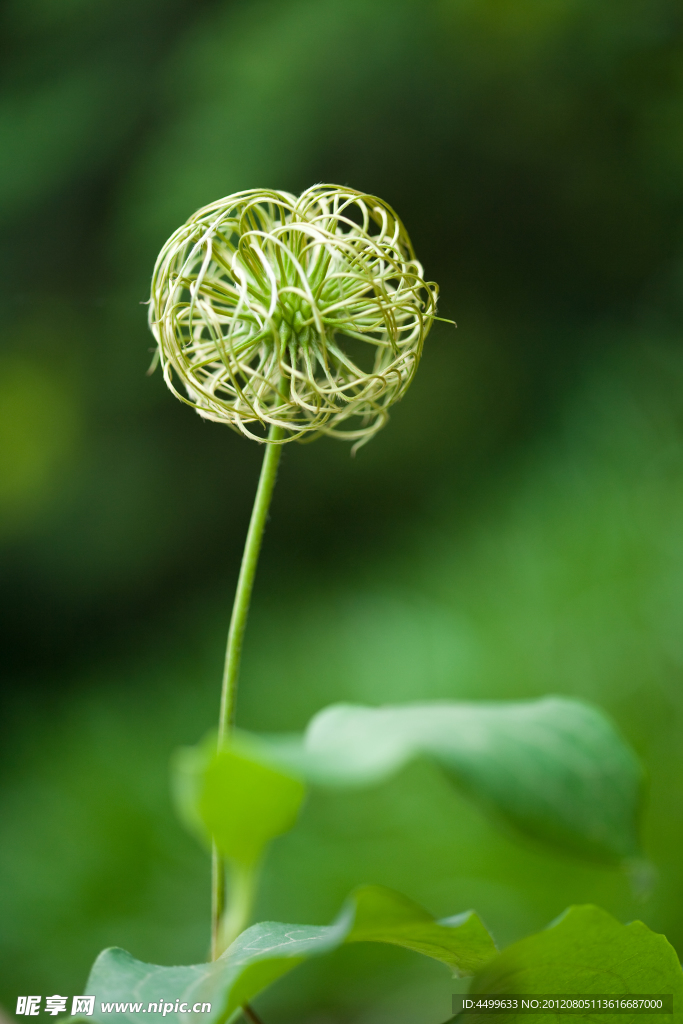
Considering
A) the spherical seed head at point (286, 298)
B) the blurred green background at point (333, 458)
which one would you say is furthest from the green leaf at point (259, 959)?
the blurred green background at point (333, 458)

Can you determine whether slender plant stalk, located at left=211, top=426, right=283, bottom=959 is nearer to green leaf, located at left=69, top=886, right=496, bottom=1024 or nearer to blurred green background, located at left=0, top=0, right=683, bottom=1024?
green leaf, located at left=69, top=886, right=496, bottom=1024

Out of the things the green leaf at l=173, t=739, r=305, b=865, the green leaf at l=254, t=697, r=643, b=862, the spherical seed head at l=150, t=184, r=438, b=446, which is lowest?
the green leaf at l=173, t=739, r=305, b=865

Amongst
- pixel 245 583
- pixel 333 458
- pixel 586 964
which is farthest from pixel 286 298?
pixel 333 458

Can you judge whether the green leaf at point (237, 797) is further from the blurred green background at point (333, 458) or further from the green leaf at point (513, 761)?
the blurred green background at point (333, 458)

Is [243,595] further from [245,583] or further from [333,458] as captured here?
[333,458]

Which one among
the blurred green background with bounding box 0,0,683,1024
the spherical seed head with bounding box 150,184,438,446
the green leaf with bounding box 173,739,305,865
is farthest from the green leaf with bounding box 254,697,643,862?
the blurred green background with bounding box 0,0,683,1024

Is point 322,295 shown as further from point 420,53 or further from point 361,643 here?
point 420,53
